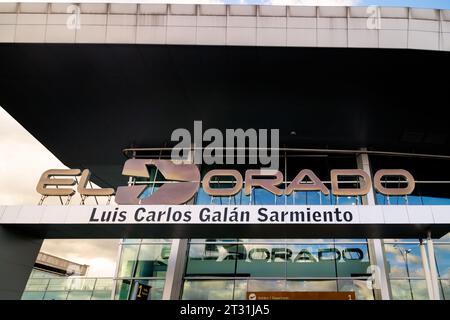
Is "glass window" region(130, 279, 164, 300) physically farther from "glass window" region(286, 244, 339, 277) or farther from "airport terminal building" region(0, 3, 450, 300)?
"glass window" region(286, 244, 339, 277)

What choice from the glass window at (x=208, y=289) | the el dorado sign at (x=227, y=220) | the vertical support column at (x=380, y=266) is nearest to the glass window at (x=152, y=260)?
the glass window at (x=208, y=289)

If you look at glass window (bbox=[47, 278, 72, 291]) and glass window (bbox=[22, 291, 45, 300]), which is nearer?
glass window (bbox=[47, 278, 72, 291])

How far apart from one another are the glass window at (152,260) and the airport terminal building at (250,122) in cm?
5

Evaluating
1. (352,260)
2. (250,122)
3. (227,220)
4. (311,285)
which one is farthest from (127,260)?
(352,260)

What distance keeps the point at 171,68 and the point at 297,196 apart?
25.0ft

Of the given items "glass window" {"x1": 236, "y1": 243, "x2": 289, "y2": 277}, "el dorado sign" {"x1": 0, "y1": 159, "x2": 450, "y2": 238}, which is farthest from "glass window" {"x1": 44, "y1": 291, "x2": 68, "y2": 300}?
"glass window" {"x1": 236, "y1": 243, "x2": 289, "y2": 277}

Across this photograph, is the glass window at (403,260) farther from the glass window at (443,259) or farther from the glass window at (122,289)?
the glass window at (122,289)

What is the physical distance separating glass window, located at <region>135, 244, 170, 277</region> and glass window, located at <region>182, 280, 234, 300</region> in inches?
47.4

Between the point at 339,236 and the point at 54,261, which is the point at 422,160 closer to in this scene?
the point at 339,236

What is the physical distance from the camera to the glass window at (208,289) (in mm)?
14875

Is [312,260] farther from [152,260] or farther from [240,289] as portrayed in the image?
[152,260]

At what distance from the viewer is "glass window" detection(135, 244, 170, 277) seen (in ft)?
50.9
